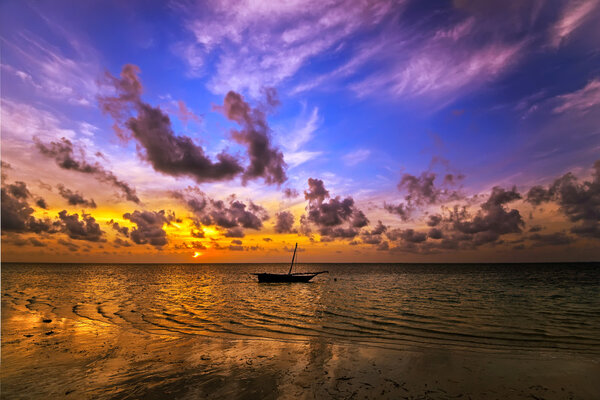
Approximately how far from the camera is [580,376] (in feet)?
36.6

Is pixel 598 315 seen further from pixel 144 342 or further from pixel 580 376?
pixel 144 342

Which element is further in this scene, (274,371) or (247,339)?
(247,339)

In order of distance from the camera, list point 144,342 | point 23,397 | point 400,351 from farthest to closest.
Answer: point 144,342
point 400,351
point 23,397

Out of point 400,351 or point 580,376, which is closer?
point 580,376

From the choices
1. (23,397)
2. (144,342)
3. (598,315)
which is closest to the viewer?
(23,397)

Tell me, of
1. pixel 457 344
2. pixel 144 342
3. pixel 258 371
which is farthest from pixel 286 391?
pixel 457 344

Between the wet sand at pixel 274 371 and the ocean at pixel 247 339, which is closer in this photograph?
the wet sand at pixel 274 371

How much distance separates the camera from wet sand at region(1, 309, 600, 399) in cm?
959

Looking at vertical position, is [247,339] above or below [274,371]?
below

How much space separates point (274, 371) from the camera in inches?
447

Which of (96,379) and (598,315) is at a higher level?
(96,379)

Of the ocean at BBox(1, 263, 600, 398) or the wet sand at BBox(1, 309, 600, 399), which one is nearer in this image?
the wet sand at BBox(1, 309, 600, 399)

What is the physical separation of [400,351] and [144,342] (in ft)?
45.3

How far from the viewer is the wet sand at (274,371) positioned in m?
9.59
